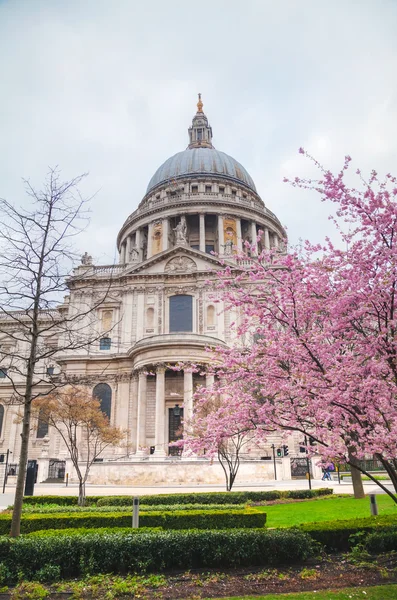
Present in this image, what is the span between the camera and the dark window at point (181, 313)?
51438mm

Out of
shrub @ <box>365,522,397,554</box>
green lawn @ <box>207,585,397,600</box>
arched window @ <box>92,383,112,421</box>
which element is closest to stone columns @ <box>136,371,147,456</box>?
arched window @ <box>92,383,112,421</box>

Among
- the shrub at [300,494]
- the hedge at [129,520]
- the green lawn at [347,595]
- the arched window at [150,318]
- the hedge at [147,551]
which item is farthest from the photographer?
the arched window at [150,318]

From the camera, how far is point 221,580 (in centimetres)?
976

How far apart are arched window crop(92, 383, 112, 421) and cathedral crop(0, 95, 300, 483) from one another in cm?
10

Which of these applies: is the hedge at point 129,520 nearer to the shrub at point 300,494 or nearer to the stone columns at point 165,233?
the shrub at point 300,494

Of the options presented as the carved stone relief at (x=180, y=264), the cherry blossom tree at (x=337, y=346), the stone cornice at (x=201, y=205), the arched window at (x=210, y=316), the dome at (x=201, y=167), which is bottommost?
the cherry blossom tree at (x=337, y=346)

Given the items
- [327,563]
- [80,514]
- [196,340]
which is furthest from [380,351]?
[196,340]

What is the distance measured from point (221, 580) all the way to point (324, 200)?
8.08 meters

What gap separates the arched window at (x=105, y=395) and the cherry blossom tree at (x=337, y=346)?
133 feet

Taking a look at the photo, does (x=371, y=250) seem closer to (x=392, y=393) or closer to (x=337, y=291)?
(x=337, y=291)

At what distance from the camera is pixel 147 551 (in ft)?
34.1

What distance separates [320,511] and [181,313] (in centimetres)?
3490

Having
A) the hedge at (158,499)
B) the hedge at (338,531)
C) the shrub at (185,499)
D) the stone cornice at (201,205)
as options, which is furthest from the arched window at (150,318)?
the hedge at (338,531)

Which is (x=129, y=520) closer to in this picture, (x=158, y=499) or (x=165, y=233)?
(x=158, y=499)
